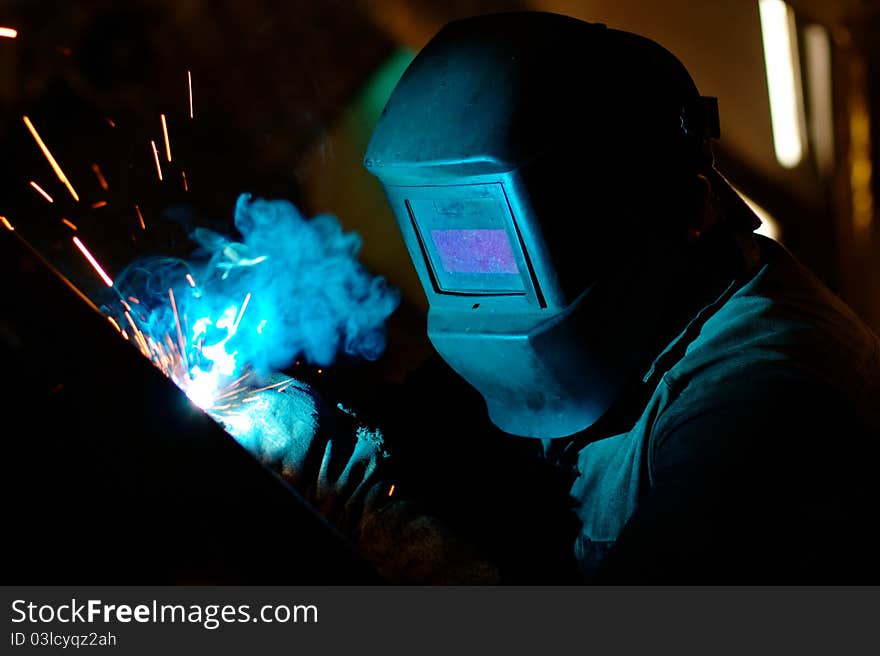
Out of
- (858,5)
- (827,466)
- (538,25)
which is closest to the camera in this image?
(827,466)

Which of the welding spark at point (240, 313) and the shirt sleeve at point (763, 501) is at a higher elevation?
the welding spark at point (240, 313)

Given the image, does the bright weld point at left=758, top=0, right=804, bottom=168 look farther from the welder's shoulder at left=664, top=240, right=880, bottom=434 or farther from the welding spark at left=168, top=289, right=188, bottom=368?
the welding spark at left=168, top=289, right=188, bottom=368

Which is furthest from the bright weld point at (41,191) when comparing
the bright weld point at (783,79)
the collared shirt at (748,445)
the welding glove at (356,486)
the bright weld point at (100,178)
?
the bright weld point at (783,79)

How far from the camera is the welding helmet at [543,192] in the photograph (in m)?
Result: 1.55

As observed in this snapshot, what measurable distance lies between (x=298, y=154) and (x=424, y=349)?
1.00 metres

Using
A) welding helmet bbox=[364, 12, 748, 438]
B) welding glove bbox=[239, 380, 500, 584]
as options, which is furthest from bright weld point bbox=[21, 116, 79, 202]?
welding helmet bbox=[364, 12, 748, 438]

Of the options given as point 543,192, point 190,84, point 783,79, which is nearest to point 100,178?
point 190,84

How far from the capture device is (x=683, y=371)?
61.7 inches

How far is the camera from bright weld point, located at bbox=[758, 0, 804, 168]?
10.5 feet

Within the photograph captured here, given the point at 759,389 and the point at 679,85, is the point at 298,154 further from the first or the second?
the point at 759,389

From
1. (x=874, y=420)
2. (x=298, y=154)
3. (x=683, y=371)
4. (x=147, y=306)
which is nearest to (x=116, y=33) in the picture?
(x=298, y=154)

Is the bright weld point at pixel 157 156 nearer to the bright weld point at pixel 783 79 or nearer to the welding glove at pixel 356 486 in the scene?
the welding glove at pixel 356 486

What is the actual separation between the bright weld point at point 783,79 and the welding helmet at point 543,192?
1.78 metres

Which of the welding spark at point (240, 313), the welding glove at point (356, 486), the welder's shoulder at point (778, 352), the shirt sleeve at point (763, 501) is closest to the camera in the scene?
the shirt sleeve at point (763, 501)
